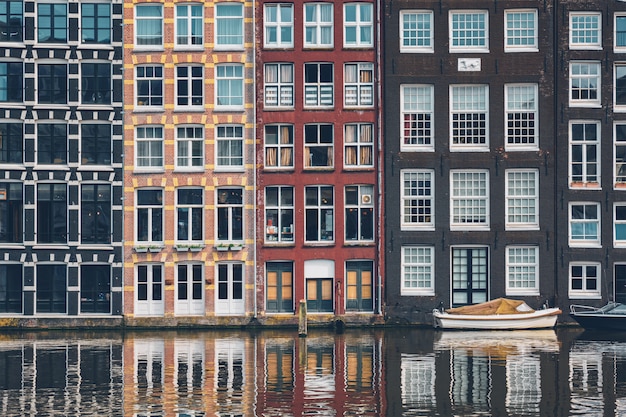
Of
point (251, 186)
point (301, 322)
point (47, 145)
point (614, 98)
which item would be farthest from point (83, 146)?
point (614, 98)

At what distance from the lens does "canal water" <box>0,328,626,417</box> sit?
1617 inches

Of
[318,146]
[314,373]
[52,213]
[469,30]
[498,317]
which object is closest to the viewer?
[314,373]

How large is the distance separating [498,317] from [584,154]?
9.65 meters

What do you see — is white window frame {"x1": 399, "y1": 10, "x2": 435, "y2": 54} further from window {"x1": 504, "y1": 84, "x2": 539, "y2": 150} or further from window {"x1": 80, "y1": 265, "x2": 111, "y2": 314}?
window {"x1": 80, "y1": 265, "x2": 111, "y2": 314}

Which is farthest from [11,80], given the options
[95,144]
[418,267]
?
[418,267]

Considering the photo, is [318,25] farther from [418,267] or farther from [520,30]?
[418,267]

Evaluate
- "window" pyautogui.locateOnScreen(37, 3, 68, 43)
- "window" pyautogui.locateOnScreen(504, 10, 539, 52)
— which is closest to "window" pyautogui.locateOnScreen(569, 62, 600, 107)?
"window" pyautogui.locateOnScreen(504, 10, 539, 52)

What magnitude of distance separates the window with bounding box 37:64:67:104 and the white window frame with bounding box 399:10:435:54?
17.0 metres

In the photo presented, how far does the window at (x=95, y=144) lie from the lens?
65250 millimetres

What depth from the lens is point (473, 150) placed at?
65.0 m

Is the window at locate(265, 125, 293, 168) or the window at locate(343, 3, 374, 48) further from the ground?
the window at locate(343, 3, 374, 48)

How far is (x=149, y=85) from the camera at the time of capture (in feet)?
214

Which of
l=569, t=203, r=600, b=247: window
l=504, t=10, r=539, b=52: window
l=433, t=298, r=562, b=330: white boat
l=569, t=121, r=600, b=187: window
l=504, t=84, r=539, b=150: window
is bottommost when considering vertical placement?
l=433, t=298, r=562, b=330: white boat

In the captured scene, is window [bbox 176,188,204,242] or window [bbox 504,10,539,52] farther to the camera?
window [bbox 504,10,539,52]
